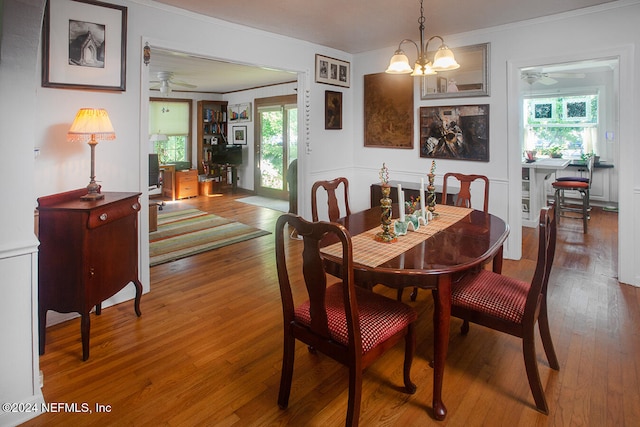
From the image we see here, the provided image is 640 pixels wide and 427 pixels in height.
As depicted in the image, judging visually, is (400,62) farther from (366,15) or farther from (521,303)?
(521,303)

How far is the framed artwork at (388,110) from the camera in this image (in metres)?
4.59

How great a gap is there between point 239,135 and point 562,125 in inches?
265

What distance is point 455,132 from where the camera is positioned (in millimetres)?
4234

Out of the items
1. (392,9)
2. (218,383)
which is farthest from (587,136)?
(218,383)

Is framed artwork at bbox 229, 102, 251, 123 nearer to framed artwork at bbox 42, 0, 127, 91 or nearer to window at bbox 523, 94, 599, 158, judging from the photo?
framed artwork at bbox 42, 0, 127, 91

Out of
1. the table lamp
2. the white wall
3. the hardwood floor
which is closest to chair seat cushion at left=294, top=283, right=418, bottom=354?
the hardwood floor

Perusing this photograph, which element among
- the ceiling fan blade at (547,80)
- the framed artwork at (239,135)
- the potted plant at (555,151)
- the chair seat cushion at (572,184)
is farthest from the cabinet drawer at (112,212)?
the potted plant at (555,151)

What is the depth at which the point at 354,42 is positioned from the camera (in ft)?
14.5

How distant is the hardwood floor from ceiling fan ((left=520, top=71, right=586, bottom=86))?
4.05 meters

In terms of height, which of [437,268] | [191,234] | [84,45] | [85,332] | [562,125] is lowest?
[85,332]

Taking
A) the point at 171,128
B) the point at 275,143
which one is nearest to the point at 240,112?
the point at 275,143

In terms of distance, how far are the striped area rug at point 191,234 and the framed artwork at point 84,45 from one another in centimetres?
190

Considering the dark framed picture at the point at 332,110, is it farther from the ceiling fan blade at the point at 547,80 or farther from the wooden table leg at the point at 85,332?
the ceiling fan blade at the point at 547,80

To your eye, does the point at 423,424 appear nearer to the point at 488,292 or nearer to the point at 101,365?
the point at 488,292
